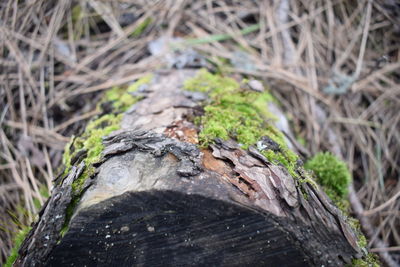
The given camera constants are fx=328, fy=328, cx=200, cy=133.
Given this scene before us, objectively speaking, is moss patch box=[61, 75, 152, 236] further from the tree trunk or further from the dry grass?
the dry grass

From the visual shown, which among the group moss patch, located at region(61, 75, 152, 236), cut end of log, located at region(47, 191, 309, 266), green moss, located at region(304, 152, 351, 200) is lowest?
green moss, located at region(304, 152, 351, 200)

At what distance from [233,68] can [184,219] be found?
65.5 inches

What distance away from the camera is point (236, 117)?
5.83ft

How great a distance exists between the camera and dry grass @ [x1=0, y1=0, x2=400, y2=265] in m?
2.55

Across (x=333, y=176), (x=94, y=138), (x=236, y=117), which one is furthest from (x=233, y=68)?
(x=94, y=138)


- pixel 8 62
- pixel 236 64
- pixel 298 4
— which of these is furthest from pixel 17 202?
pixel 298 4

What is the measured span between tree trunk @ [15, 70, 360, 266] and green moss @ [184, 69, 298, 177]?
0.17 metres

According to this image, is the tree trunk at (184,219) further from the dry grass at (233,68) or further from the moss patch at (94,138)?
the dry grass at (233,68)

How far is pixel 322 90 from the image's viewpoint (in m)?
2.83

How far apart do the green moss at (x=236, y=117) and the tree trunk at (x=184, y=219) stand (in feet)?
0.57

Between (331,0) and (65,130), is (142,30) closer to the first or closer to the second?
(65,130)

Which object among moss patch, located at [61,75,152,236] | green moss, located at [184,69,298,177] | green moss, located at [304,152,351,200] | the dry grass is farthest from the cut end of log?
the dry grass

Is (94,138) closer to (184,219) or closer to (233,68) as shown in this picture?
(184,219)

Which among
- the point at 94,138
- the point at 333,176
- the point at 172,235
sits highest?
the point at 94,138
